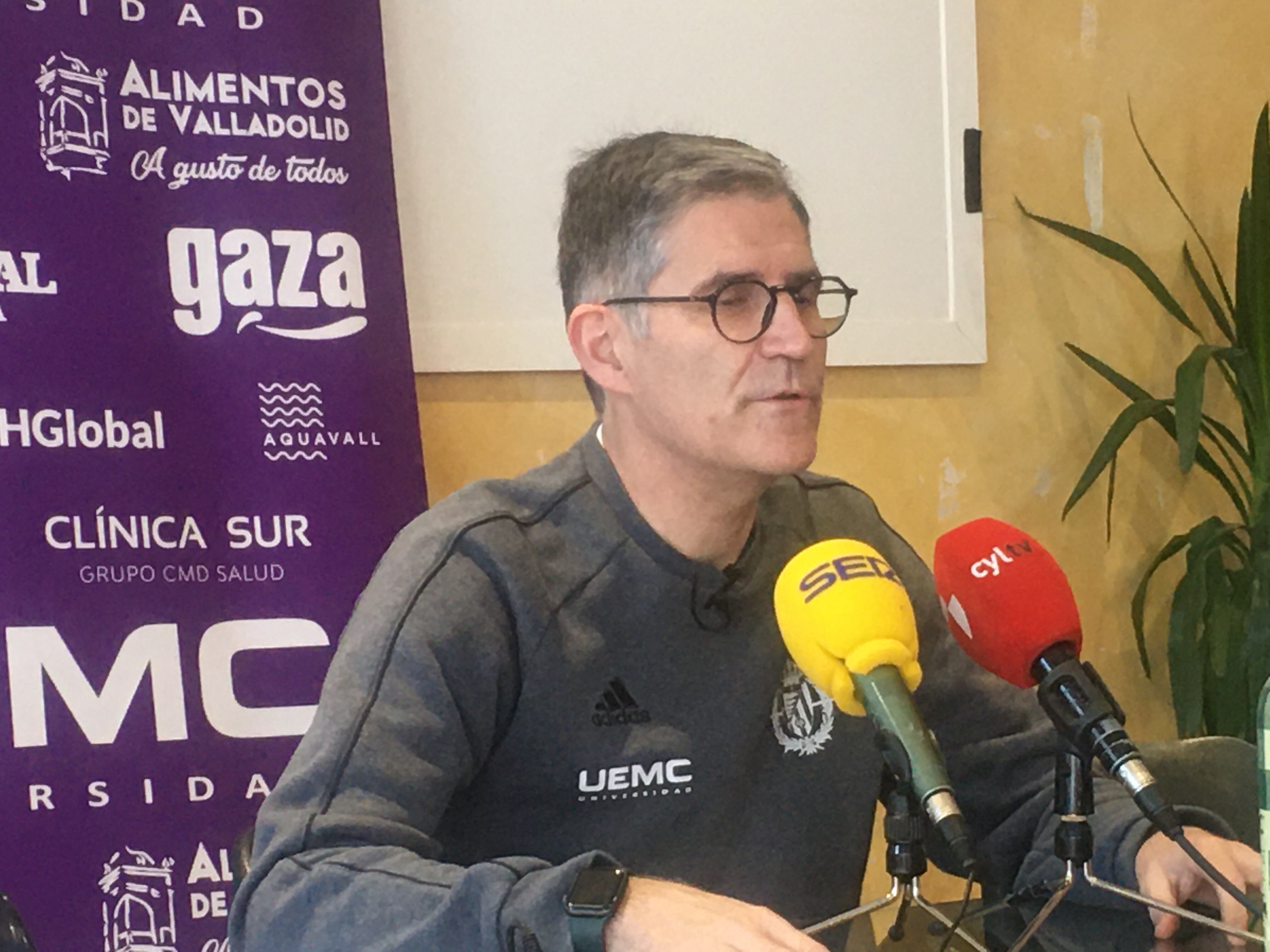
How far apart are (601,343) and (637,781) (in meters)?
0.50

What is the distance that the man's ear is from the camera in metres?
1.49

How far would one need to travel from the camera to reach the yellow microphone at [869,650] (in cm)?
91

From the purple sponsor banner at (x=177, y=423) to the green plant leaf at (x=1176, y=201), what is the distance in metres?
1.66

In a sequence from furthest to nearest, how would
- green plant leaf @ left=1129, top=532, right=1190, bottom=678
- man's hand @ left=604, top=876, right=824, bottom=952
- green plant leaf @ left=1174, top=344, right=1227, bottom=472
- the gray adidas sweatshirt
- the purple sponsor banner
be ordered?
green plant leaf @ left=1129, top=532, right=1190, bottom=678
green plant leaf @ left=1174, top=344, right=1227, bottom=472
the purple sponsor banner
the gray adidas sweatshirt
man's hand @ left=604, top=876, right=824, bottom=952

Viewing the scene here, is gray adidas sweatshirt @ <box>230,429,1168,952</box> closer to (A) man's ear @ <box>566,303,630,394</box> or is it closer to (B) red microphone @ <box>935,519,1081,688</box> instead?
(A) man's ear @ <box>566,303,630,394</box>

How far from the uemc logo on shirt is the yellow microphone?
280 millimetres

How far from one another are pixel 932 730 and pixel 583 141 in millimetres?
1372

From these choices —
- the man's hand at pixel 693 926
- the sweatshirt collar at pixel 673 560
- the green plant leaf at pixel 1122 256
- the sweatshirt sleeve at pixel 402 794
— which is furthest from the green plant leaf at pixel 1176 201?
the man's hand at pixel 693 926

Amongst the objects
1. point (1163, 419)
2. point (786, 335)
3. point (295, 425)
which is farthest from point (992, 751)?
point (1163, 419)

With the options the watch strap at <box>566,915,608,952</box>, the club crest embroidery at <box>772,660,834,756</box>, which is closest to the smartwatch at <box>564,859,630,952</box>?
the watch strap at <box>566,915,608,952</box>

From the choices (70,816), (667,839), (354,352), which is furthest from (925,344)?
(70,816)

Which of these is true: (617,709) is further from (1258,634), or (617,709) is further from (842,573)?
(1258,634)

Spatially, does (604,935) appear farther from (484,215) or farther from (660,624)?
(484,215)

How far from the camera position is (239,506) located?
2.06 meters
